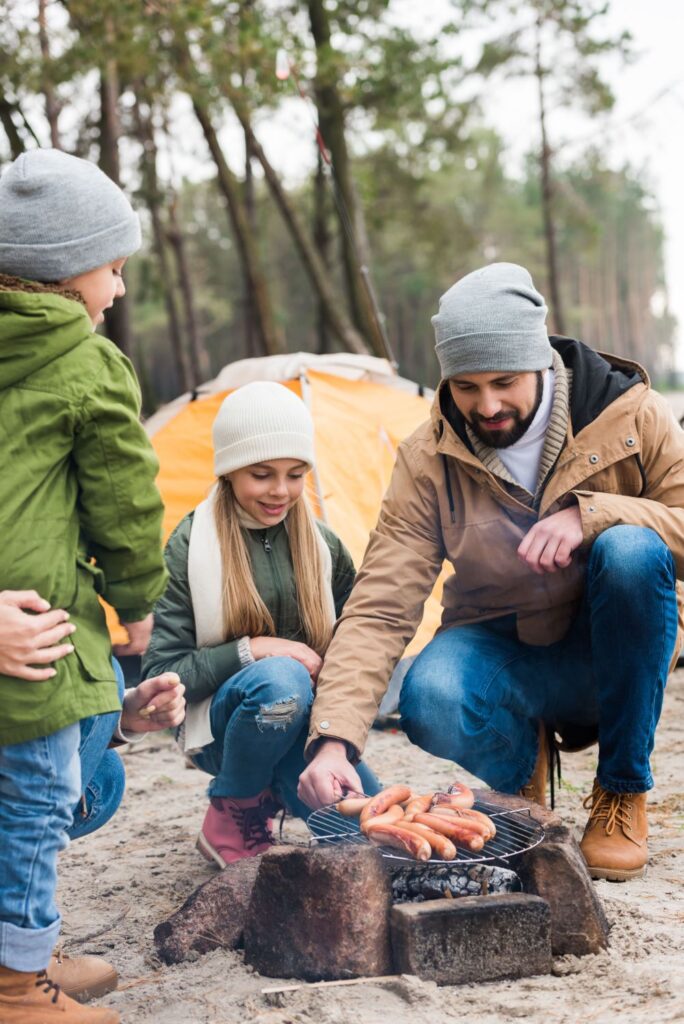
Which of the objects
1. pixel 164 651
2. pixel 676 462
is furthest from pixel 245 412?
pixel 676 462

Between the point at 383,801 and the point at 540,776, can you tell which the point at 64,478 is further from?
the point at 540,776

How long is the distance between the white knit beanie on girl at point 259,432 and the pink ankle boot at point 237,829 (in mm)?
965

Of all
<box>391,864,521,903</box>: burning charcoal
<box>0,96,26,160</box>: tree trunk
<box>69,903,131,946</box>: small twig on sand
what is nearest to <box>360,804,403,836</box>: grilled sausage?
<box>391,864,521,903</box>: burning charcoal

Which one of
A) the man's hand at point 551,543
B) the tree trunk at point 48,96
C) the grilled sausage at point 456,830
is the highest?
the tree trunk at point 48,96

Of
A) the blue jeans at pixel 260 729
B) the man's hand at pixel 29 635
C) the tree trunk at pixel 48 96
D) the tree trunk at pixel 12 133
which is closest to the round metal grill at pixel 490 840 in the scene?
the blue jeans at pixel 260 729

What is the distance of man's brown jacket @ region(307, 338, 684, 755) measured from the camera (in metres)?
2.91

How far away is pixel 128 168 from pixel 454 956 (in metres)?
17.3

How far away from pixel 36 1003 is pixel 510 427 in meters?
1.84

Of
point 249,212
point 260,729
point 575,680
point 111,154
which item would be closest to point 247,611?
point 260,729

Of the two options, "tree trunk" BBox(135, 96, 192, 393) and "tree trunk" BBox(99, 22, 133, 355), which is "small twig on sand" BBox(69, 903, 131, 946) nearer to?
"tree trunk" BBox(99, 22, 133, 355)

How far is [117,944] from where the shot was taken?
8.93 ft

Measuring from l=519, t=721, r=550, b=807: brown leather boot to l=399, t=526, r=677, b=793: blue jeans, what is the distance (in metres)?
0.03

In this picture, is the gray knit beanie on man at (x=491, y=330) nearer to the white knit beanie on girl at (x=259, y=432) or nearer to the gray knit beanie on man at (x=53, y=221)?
the white knit beanie on girl at (x=259, y=432)

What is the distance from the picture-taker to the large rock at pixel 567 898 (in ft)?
7.85
